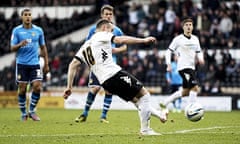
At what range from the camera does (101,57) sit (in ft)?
40.3

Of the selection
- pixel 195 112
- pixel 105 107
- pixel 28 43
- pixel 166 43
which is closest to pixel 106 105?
pixel 105 107

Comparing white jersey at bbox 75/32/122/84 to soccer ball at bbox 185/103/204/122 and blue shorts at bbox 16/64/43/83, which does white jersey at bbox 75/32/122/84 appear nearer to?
soccer ball at bbox 185/103/204/122

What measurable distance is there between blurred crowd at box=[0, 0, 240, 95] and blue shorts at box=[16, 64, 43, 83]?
519 inches

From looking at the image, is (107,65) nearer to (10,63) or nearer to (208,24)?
(208,24)

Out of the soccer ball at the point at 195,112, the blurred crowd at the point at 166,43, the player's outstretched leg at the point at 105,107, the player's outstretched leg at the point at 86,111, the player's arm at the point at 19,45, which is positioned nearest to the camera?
the soccer ball at the point at 195,112

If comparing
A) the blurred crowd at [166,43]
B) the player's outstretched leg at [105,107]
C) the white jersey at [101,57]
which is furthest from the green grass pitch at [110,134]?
the blurred crowd at [166,43]

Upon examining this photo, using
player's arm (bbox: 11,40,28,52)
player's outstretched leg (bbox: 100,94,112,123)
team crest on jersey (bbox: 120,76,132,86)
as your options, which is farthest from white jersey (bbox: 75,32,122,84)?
player's outstretched leg (bbox: 100,94,112,123)

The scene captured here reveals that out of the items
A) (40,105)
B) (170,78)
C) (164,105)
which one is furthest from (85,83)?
(164,105)

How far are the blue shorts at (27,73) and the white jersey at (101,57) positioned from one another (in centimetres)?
553

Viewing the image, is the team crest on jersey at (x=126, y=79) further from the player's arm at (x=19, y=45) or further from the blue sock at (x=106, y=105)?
the blue sock at (x=106, y=105)

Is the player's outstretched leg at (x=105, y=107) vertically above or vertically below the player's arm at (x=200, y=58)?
below

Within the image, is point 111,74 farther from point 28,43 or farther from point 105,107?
point 28,43

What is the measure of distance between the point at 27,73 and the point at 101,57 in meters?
5.90

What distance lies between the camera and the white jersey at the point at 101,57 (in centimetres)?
1222
